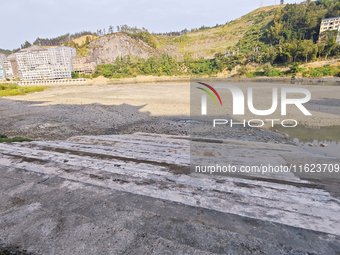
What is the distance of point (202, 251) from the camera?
54.6 inches

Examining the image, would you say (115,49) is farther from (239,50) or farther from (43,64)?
(239,50)

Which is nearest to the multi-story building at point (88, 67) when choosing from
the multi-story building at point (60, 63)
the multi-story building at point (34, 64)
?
the multi-story building at point (60, 63)

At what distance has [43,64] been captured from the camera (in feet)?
230

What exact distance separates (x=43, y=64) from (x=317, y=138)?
8548 cm

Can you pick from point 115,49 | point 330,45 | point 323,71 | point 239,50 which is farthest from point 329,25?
point 115,49

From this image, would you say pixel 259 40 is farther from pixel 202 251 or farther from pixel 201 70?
pixel 202 251

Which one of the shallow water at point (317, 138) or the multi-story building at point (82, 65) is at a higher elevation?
the multi-story building at point (82, 65)

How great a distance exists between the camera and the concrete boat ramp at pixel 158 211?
1.46 meters

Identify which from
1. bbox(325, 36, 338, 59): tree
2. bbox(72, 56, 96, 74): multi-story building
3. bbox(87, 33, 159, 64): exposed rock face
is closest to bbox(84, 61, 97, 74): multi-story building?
bbox(72, 56, 96, 74): multi-story building

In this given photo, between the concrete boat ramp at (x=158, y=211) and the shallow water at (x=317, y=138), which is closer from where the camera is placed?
the concrete boat ramp at (x=158, y=211)

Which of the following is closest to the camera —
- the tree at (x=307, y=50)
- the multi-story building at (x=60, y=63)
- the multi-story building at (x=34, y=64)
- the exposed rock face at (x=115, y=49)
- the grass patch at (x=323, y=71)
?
the grass patch at (x=323, y=71)

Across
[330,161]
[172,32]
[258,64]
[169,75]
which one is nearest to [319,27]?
[258,64]

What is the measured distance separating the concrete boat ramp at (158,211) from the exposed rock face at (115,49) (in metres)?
93.3

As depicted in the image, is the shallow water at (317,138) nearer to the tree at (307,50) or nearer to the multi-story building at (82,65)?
the tree at (307,50)
